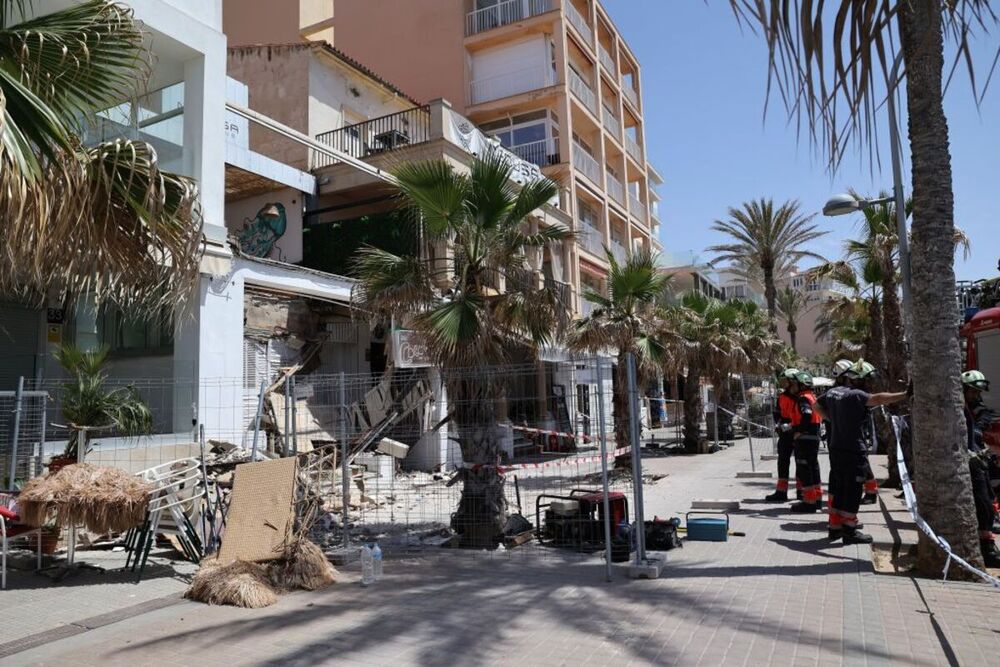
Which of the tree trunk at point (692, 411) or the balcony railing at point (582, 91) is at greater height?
the balcony railing at point (582, 91)

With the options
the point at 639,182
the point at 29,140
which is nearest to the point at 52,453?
the point at 29,140

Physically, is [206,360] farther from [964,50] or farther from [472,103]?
[472,103]

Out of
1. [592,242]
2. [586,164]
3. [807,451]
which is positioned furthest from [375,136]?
[807,451]

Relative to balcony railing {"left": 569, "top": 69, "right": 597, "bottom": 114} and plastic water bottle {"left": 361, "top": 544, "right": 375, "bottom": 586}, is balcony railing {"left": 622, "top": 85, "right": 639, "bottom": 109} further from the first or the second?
plastic water bottle {"left": 361, "top": 544, "right": 375, "bottom": 586}

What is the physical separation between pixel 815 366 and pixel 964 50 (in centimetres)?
5038

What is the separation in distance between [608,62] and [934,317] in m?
28.0


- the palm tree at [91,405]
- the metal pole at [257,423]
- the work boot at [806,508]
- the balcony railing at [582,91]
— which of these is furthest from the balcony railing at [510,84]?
the palm tree at [91,405]

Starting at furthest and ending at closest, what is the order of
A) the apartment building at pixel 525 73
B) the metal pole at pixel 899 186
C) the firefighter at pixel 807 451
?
the apartment building at pixel 525 73 < the firefighter at pixel 807 451 < the metal pole at pixel 899 186

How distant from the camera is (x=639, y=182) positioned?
38.0 meters

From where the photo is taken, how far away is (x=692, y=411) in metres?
21.8

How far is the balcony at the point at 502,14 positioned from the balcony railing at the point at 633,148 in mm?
9205

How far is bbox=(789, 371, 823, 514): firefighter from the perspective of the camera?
9383mm

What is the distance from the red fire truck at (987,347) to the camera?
34.4 feet

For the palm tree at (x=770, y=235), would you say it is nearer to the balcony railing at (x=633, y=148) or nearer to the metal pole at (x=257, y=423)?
the balcony railing at (x=633, y=148)
